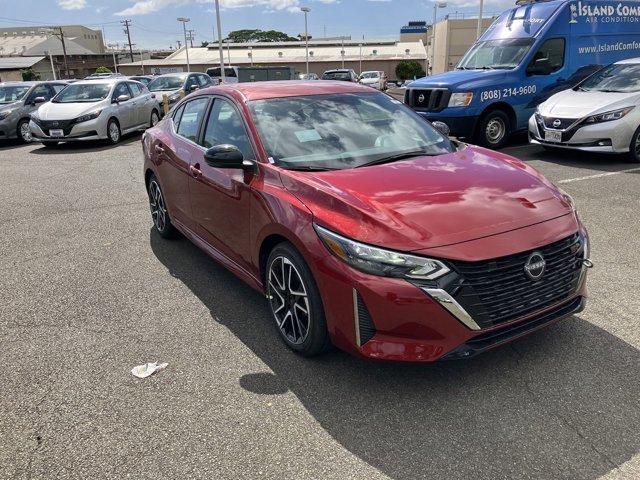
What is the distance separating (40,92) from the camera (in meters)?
15.7

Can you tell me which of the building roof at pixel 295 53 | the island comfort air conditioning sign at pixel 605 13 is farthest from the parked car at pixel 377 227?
the building roof at pixel 295 53

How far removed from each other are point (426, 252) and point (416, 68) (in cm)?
7137

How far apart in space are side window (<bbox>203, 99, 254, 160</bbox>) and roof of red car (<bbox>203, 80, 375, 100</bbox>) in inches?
6.0

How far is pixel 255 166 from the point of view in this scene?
3.62m

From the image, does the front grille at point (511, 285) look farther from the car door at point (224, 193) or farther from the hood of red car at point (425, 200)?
the car door at point (224, 193)

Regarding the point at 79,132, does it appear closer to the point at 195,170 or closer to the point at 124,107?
the point at 124,107

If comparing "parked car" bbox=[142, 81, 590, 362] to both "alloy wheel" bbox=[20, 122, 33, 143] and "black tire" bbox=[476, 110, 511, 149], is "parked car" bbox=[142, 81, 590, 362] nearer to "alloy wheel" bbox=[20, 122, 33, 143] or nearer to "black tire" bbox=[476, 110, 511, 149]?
"black tire" bbox=[476, 110, 511, 149]

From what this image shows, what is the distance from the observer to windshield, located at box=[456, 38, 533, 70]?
10609 mm

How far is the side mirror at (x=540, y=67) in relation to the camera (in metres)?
10.4

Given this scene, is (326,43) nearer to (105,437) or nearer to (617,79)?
(617,79)

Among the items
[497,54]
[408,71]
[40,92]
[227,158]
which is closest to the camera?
[227,158]

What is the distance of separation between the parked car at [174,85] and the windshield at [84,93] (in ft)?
12.1

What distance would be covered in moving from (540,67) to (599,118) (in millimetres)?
2787

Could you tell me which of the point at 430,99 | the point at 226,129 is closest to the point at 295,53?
the point at 430,99
